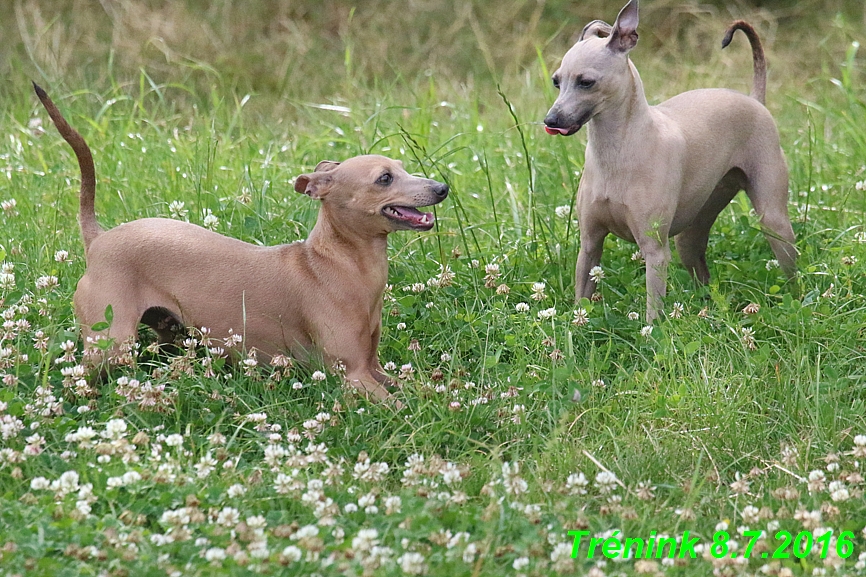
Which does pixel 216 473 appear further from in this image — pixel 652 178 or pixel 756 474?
pixel 652 178

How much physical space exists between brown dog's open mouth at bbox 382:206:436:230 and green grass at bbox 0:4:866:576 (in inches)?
20.9

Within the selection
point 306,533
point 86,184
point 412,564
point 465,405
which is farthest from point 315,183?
point 412,564

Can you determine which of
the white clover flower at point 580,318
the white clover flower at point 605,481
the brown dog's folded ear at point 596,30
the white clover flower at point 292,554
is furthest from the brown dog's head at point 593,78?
the white clover flower at point 292,554

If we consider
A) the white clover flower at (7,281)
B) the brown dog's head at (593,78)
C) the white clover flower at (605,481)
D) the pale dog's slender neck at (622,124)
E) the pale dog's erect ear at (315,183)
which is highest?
the brown dog's head at (593,78)

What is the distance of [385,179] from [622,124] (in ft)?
3.29

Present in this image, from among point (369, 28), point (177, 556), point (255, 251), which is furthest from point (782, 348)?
point (369, 28)

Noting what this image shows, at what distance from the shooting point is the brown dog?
3.94 meters

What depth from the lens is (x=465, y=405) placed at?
12.3 ft

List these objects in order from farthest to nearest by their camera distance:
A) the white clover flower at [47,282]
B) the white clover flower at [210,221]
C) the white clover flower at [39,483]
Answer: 1. the white clover flower at [210,221]
2. the white clover flower at [47,282]
3. the white clover flower at [39,483]

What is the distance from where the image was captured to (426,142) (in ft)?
20.2

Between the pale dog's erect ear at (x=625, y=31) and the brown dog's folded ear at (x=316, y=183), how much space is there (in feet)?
3.99

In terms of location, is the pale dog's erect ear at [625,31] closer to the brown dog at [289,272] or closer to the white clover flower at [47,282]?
the brown dog at [289,272]

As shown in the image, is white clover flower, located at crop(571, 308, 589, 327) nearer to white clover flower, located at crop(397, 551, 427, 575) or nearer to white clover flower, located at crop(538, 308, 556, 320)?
white clover flower, located at crop(538, 308, 556, 320)

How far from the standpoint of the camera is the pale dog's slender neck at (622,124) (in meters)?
4.30
